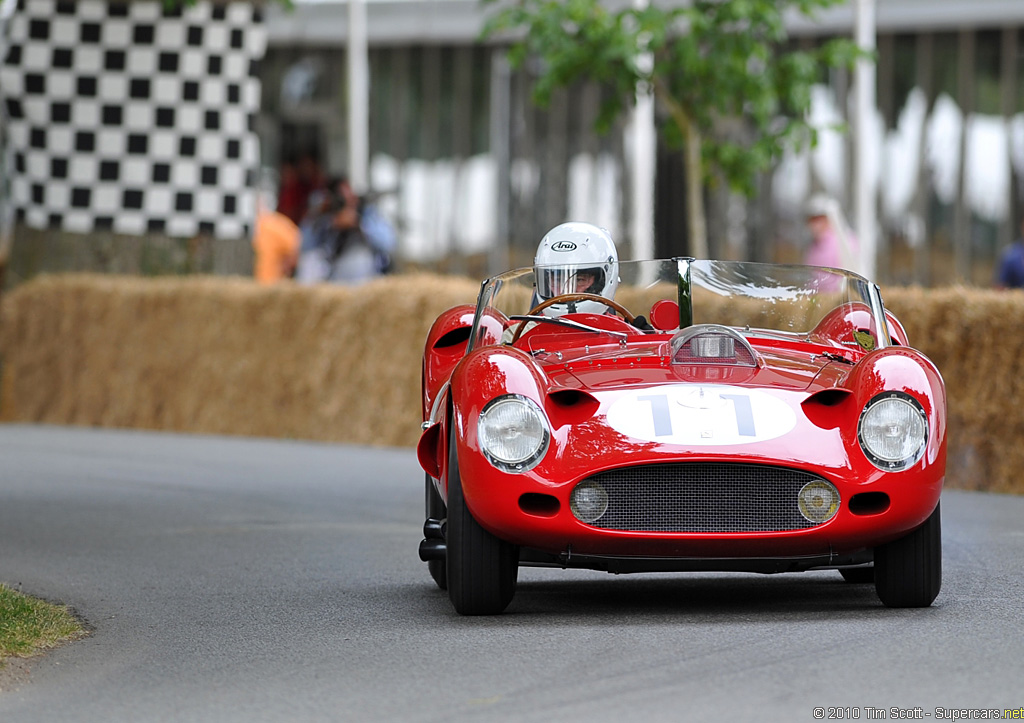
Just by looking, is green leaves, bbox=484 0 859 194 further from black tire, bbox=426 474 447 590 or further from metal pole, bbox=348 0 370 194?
black tire, bbox=426 474 447 590

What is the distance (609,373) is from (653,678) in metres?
1.32

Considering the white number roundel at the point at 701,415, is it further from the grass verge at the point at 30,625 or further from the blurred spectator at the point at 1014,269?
the blurred spectator at the point at 1014,269

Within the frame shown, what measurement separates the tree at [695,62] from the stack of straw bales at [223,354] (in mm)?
2259

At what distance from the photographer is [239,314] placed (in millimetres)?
13719

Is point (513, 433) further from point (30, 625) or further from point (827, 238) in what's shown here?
point (827, 238)

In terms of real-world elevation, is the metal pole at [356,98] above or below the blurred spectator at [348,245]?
above

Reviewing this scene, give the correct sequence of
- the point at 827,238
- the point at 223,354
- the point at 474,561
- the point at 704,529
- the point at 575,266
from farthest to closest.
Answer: the point at 827,238 < the point at 223,354 < the point at 575,266 < the point at 474,561 < the point at 704,529

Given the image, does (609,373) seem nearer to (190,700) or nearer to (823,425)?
(823,425)

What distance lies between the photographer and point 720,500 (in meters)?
4.99

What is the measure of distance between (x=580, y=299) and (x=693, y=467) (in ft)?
4.53

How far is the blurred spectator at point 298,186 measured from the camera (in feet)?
65.3

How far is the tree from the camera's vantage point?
45.1ft

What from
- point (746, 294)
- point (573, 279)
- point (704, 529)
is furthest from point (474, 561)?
point (746, 294)

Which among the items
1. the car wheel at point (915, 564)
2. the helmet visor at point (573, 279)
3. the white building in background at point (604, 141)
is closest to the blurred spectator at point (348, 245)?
the white building in background at point (604, 141)
